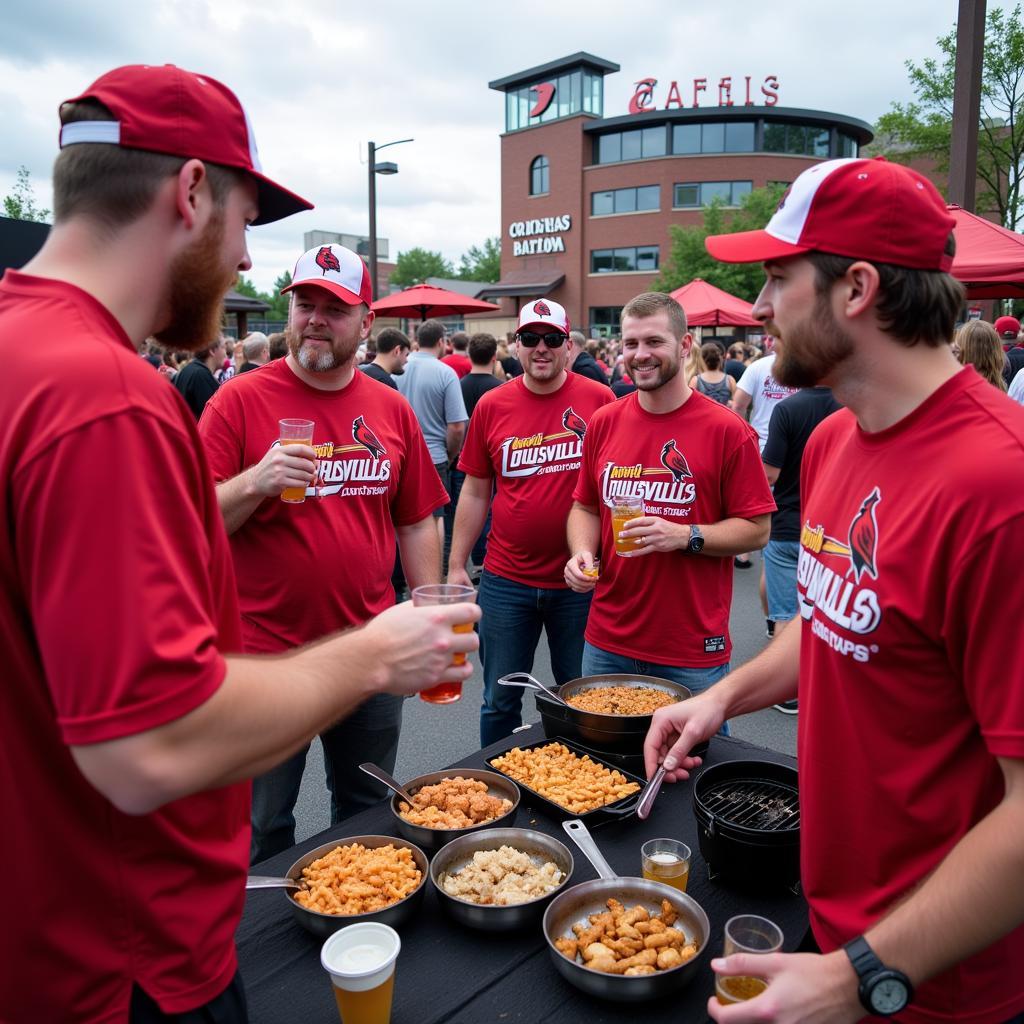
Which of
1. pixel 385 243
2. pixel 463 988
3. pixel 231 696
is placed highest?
pixel 385 243

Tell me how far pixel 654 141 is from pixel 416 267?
33.4 meters

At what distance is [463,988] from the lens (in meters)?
1.69

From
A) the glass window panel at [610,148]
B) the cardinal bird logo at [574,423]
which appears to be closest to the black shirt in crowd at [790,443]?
the cardinal bird logo at [574,423]

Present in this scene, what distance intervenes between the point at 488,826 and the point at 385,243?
9201 centimetres

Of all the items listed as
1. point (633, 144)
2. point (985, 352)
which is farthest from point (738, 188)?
point (985, 352)

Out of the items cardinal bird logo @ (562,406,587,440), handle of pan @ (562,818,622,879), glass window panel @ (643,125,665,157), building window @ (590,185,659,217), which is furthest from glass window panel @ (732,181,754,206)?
handle of pan @ (562,818,622,879)

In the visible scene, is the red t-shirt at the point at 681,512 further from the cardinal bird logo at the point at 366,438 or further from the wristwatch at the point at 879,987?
the wristwatch at the point at 879,987

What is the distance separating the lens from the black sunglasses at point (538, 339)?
4.39 m

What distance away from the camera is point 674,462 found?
3.52 metres

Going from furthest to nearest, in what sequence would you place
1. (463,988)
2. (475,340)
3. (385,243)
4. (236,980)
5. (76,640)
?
(385,243), (475,340), (463,988), (236,980), (76,640)

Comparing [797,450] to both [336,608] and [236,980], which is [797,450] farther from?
[236,980]

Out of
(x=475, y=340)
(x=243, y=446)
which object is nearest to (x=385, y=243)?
(x=475, y=340)

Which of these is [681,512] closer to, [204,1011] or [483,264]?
[204,1011]

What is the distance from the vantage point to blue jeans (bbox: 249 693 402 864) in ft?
9.80
